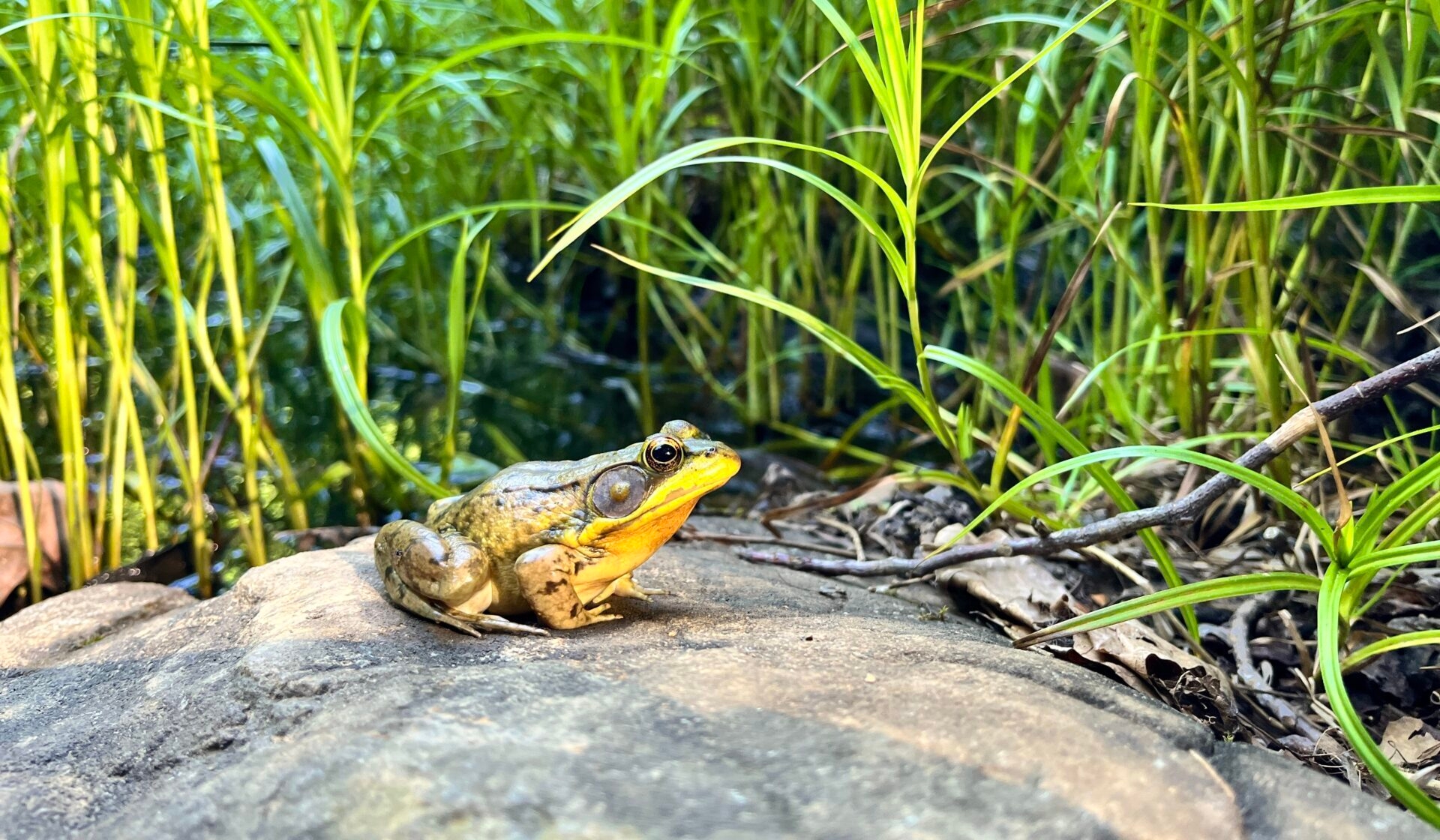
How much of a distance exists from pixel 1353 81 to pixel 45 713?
5.07 m

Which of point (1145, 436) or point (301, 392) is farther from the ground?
point (1145, 436)

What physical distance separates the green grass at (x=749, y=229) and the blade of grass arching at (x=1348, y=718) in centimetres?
1

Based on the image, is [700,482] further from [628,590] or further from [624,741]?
[624,741]

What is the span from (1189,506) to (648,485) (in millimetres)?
1047

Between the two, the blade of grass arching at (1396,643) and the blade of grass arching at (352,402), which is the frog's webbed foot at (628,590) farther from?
the blade of grass arching at (1396,643)

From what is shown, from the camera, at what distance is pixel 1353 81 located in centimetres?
412

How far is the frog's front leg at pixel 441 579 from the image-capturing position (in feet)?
6.21

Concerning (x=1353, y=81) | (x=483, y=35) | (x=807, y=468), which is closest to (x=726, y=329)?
(x=807, y=468)

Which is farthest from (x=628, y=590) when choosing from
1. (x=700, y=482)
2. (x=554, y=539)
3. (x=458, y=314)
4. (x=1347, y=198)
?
(x=1347, y=198)

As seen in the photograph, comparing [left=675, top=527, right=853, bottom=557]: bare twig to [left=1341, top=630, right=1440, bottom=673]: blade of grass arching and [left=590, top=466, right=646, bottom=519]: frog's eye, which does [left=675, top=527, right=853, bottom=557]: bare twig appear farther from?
[left=1341, top=630, right=1440, bottom=673]: blade of grass arching

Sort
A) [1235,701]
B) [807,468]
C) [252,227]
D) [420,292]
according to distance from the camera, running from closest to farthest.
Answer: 1. [1235,701]
2. [807,468]
3. [420,292]
4. [252,227]

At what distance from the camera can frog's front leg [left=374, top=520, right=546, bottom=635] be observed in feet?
6.21

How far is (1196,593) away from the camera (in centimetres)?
163

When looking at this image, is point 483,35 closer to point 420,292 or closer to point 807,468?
point 420,292
